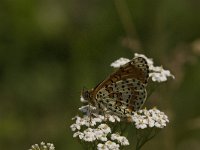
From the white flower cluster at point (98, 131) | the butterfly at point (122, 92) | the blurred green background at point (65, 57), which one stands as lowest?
the white flower cluster at point (98, 131)

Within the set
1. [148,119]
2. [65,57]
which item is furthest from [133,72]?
[65,57]

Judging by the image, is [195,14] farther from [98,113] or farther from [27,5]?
[98,113]

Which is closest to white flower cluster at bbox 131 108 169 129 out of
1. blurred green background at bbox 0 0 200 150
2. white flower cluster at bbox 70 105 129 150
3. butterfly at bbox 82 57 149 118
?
butterfly at bbox 82 57 149 118

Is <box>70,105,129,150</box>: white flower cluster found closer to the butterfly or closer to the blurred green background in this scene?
the butterfly

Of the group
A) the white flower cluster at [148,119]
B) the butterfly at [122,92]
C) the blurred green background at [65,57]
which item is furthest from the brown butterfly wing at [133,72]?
the blurred green background at [65,57]

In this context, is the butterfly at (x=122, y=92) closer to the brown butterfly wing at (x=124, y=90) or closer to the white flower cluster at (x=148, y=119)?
the brown butterfly wing at (x=124, y=90)

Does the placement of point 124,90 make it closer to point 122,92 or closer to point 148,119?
point 122,92
